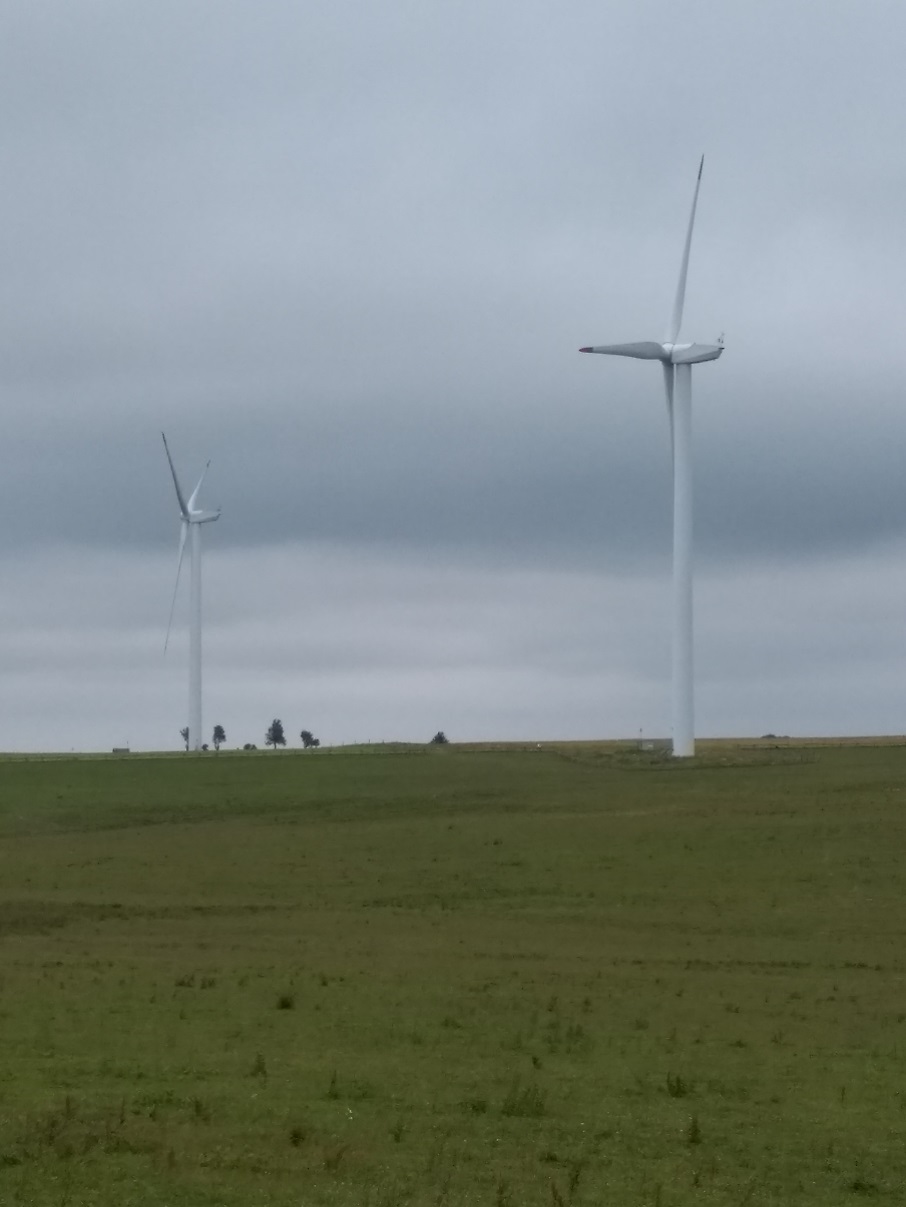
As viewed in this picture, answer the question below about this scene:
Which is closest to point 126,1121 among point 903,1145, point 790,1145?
point 790,1145

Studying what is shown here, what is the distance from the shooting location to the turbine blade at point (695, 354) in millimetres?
97688

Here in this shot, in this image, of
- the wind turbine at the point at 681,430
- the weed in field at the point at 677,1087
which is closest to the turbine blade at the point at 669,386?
the wind turbine at the point at 681,430

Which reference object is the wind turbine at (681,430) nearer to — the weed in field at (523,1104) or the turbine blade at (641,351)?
the turbine blade at (641,351)

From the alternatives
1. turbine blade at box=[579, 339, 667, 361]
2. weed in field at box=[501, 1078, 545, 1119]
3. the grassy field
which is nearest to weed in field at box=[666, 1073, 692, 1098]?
the grassy field

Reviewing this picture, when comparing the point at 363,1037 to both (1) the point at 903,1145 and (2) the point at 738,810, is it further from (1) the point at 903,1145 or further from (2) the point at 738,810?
(2) the point at 738,810

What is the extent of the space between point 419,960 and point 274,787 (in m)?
57.8

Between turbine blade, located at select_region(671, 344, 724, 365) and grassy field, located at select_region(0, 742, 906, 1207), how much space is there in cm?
3235

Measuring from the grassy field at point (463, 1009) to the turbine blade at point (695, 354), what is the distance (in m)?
32.3

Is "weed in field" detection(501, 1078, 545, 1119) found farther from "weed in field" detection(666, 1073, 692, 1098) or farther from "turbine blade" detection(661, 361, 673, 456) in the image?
"turbine blade" detection(661, 361, 673, 456)

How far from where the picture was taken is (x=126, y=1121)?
19500 mm

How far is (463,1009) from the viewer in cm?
2984

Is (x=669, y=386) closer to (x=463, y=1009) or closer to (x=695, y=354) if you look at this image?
(x=695, y=354)

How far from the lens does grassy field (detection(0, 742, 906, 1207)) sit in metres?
17.9

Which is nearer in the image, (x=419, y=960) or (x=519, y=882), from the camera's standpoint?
(x=419, y=960)
